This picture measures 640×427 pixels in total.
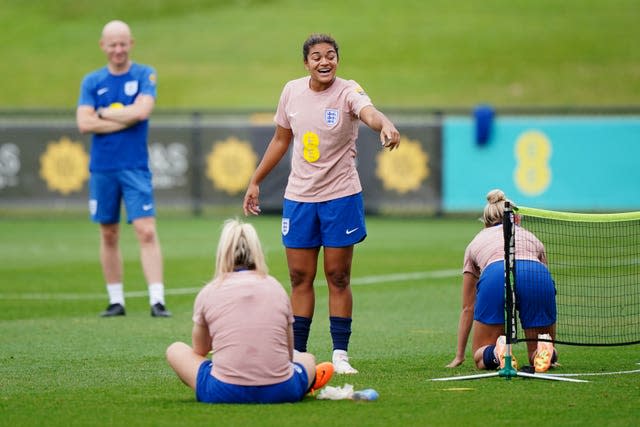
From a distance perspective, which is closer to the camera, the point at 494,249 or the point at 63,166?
the point at 494,249

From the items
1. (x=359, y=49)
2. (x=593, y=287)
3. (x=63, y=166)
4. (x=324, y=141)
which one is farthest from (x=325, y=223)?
(x=359, y=49)

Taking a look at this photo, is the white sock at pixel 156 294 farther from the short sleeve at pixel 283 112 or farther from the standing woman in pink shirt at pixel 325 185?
the short sleeve at pixel 283 112

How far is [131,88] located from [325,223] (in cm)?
426

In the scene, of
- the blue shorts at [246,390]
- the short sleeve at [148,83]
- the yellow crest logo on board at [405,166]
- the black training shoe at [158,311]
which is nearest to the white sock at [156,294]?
the black training shoe at [158,311]

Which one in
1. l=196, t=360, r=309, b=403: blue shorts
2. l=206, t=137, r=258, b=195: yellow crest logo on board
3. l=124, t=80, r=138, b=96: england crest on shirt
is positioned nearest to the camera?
l=196, t=360, r=309, b=403: blue shorts

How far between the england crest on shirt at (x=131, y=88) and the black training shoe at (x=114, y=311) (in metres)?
2.00

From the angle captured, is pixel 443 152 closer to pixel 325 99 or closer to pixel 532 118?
pixel 532 118

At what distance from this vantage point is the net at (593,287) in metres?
9.02

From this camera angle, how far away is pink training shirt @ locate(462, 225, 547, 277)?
9.43 metres

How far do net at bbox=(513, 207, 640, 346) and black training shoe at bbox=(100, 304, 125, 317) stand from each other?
3.91m

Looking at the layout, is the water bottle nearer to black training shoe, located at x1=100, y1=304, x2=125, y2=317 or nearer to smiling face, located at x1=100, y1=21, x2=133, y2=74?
black training shoe, located at x1=100, y1=304, x2=125, y2=317

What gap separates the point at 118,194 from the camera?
13.0 m

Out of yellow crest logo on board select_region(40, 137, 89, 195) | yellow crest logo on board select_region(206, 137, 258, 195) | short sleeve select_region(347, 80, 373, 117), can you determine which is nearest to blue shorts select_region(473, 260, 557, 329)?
short sleeve select_region(347, 80, 373, 117)

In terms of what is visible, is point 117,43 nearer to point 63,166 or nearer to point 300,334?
point 300,334
